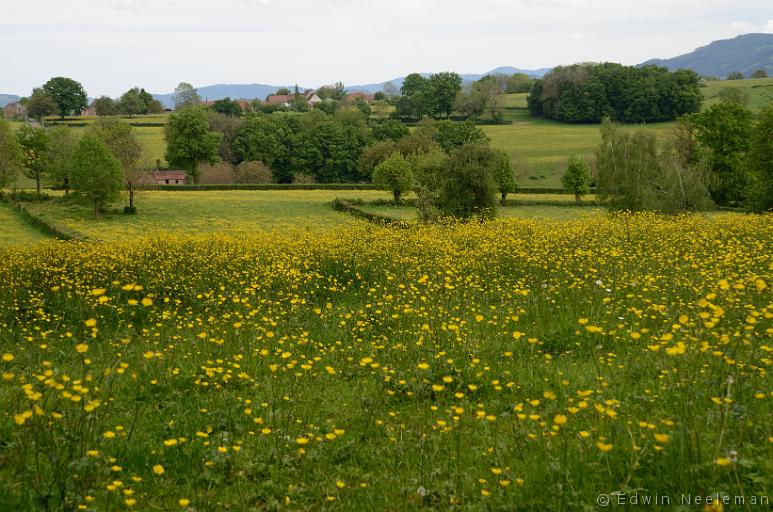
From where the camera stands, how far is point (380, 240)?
16.9 metres

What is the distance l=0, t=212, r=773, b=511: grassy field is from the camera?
14.3 feet

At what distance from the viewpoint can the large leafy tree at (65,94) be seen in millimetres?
129375

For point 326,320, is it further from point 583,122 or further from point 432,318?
point 583,122

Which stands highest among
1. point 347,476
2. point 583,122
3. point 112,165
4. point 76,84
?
point 76,84

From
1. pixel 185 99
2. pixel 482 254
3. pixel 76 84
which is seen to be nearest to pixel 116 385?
pixel 482 254

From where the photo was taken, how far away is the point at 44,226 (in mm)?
40375

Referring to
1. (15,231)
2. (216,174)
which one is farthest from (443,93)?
(15,231)

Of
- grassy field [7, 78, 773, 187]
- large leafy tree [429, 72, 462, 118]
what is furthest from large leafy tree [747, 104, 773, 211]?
large leafy tree [429, 72, 462, 118]

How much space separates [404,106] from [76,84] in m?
77.9

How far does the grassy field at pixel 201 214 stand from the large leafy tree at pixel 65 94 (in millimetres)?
89363

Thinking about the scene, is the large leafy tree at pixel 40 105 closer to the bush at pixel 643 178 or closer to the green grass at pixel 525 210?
the green grass at pixel 525 210

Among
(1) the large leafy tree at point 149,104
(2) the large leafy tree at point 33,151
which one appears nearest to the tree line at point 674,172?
(2) the large leafy tree at point 33,151

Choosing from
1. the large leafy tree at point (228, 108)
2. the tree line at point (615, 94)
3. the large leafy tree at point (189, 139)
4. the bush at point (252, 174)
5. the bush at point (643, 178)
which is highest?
the large leafy tree at point (228, 108)

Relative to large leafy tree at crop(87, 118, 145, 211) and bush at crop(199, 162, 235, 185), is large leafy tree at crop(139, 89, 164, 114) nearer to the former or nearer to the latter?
bush at crop(199, 162, 235, 185)
